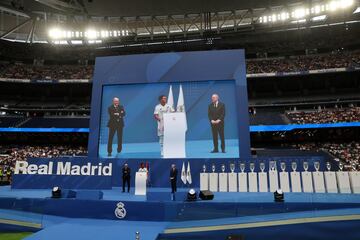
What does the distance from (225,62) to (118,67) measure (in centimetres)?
663

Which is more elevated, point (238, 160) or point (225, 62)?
point (225, 62)

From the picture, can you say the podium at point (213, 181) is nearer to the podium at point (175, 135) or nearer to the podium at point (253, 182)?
the podium at point (253, 182)

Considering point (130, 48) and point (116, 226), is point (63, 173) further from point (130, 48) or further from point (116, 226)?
point (130, 48)

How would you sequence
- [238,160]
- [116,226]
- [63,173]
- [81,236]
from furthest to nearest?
[63,173] < [238,160] < [116,226] < [81,236]

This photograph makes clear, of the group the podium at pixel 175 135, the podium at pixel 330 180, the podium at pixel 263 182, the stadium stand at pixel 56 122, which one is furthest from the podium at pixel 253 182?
the stadium stand at pixel 56 122

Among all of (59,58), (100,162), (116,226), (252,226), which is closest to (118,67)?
(100,162)

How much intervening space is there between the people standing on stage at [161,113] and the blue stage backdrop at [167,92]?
0.27 meters

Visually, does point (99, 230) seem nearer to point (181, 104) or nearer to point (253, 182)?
point (253, 182)

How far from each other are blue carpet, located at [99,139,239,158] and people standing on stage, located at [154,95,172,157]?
15.6 inches

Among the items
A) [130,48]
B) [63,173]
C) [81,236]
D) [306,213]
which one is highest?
[130,48]

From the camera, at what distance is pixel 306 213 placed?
7375 millimetres

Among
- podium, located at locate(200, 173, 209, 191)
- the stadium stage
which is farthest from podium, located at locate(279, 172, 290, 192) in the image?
the stadium stage

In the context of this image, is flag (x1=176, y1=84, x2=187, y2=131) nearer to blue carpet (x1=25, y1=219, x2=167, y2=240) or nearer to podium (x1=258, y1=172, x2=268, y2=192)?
podium (x1=258, y1=172, x2=268, y2=192)

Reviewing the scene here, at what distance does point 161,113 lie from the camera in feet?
53.5
